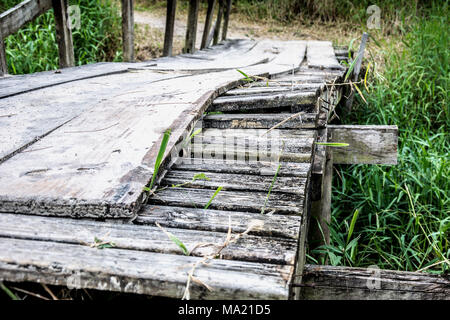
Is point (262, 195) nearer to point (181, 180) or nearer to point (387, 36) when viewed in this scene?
point (181, 180)

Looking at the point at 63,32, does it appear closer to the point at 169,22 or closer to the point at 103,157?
the point at 169,22

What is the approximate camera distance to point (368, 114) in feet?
15.8

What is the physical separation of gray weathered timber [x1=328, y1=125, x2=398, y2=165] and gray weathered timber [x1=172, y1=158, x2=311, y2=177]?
1.14 meters

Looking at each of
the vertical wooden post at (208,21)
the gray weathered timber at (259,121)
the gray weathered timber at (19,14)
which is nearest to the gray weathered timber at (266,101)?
the gray weathered timber at (259,121)

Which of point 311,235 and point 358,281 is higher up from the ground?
point 358,281

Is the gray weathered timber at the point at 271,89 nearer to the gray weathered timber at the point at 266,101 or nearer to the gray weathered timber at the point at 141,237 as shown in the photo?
the gray weathered timber at the point at 266,101

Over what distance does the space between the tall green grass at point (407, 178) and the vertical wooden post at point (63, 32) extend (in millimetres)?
2577

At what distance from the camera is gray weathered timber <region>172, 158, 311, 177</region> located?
5.04 feet

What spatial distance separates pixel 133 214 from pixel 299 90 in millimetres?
1413

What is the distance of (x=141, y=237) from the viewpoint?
3.58ft

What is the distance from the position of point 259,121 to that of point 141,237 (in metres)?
1.08

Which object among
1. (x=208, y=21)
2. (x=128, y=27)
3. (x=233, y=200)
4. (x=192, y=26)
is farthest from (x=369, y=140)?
(x=208, y=21)

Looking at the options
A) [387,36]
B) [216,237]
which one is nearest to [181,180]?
[216,237]

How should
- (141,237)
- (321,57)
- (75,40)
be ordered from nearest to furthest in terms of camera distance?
(141,237), (321,57), (75,40)
